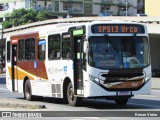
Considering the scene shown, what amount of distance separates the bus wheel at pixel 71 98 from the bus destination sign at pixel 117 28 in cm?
241

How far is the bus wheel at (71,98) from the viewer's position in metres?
19.7

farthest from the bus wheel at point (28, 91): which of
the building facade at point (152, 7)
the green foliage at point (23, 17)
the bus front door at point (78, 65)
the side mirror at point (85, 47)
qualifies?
the green foliage at point (23, 17)

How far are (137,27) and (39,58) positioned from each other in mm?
5093

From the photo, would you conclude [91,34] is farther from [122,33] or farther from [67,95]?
[67,95]

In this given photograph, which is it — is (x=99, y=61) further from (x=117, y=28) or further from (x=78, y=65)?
(x=117, y=28)

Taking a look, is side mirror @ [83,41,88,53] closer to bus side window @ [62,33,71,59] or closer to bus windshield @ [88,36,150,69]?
bus windshield @ [88,36,150,69]

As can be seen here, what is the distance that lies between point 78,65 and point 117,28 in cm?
192

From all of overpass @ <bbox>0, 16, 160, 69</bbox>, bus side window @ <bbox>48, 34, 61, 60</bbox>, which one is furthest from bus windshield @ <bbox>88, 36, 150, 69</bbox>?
overpass @ <bbox>0, 16, 160, 69</bbox>

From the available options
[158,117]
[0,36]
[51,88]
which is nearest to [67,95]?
[51,88]

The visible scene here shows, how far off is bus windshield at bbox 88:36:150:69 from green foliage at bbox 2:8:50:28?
3239 inches

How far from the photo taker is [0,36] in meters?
85.6

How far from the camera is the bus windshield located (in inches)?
734

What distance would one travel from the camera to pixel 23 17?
100 m

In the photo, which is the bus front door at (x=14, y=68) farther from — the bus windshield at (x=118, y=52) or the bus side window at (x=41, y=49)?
the bus windshield at (x=118, y=52)
